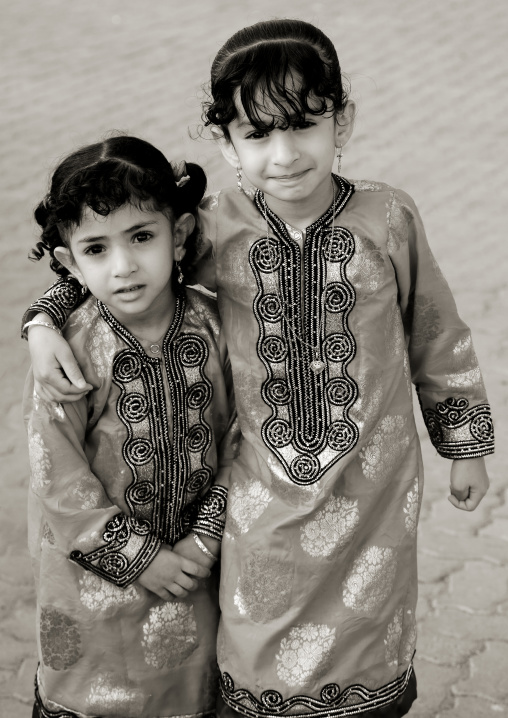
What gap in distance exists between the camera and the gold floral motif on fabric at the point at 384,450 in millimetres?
2145

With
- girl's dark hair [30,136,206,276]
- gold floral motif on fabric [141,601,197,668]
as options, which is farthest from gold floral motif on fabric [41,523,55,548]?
girl's dark hair [30,136,206,276]

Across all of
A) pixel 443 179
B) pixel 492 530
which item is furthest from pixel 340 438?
pixel 443 179

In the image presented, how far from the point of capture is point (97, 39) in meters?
10.5

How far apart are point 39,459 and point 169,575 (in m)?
0.37

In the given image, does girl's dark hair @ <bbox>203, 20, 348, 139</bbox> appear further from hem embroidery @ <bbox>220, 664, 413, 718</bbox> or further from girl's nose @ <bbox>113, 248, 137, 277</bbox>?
hem embroidery @ <bbox>220, 664, 413, 718</bbox>

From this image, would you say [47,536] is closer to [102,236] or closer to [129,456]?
[129,456]

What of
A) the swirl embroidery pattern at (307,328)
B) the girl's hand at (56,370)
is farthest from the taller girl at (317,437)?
the girl's hand at (56,370)

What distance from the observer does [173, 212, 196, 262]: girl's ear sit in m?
2.13

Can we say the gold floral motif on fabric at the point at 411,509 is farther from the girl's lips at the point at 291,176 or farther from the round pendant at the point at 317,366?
the girl's lips at the point at 291,176

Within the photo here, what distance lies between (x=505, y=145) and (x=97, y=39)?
468 centimetres

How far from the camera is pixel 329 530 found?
83.1 inches

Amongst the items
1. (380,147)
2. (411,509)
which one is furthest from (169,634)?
(380,147)

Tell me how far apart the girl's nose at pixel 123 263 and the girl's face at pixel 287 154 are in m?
0.29

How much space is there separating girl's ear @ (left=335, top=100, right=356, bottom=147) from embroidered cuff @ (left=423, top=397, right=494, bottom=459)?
2.08 ft
